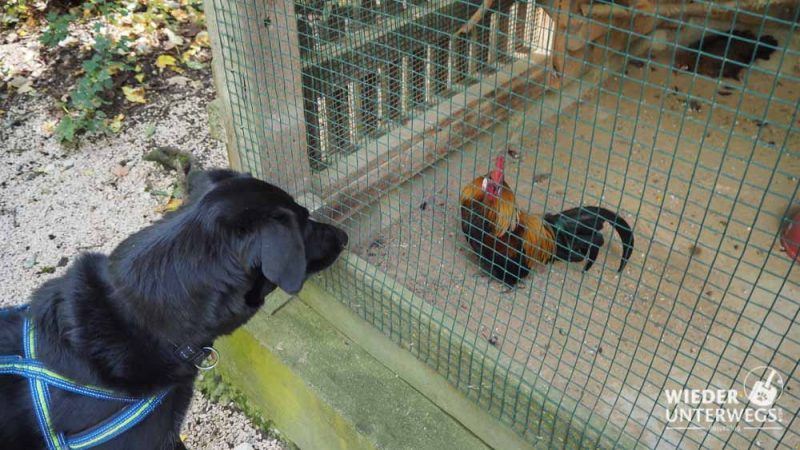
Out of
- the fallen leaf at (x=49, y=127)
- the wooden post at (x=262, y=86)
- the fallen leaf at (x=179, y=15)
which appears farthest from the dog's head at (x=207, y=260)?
the fallen leaf at (x=179, y=15)

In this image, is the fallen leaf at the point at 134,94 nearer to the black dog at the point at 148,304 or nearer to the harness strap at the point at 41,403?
the black dog at the point at 148,304

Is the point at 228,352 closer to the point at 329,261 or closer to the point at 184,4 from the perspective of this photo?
the point at 329,261

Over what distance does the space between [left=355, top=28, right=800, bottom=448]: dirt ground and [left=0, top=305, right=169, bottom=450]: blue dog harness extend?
125 centimetres

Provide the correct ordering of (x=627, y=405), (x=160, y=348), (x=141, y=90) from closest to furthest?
1. (x=160, y=348)
2. (x=627, y=405)
3. (x=141, y=90)

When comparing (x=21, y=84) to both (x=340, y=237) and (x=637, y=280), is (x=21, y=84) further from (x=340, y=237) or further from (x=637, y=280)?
(x=637, y=280)

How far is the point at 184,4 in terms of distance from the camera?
21.2 ft

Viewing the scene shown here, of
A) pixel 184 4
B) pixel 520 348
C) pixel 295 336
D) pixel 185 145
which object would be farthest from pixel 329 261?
pixel 184 4

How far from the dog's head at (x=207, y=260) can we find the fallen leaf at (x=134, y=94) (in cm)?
347

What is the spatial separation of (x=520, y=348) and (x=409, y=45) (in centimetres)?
167

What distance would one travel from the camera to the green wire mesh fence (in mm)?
2262

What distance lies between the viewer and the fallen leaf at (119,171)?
15.1 feet

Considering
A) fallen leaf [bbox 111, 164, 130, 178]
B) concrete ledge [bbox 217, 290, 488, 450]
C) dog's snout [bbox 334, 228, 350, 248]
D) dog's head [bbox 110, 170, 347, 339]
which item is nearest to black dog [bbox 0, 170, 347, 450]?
dog's head [bbox 110, 170, 347, 339]

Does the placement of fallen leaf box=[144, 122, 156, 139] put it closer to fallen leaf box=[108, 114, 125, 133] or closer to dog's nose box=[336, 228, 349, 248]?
fallen leaf box=[108, 114, 125, 133]

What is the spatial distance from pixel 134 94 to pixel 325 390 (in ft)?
12.0
